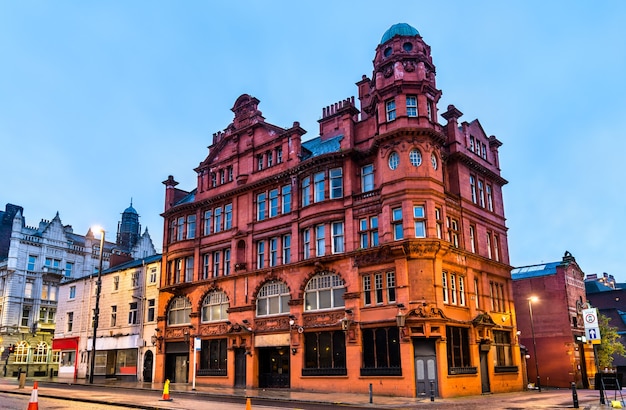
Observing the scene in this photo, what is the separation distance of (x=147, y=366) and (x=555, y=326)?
117ft

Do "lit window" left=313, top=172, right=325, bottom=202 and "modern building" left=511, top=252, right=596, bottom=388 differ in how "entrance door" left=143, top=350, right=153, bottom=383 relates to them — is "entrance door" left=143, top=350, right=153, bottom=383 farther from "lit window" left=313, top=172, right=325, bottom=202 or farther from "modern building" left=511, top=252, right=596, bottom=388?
"modern building" left=511, top=252, right=596, bottom=388

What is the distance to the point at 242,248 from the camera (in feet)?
144

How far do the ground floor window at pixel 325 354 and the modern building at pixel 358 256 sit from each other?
10 cm

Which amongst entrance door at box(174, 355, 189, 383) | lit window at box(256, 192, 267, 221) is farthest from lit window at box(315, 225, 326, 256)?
entrance door at box(174, 355, 189, 383)

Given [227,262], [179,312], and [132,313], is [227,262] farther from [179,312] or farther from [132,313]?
[132,313]

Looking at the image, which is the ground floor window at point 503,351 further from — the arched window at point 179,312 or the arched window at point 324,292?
the arched window at point 179,312

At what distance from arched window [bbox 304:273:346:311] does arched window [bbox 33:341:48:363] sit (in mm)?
47281

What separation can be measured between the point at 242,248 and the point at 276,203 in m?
4.97

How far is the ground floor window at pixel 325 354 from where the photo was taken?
1366 inches

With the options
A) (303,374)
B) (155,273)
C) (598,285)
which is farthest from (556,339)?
(598,285)

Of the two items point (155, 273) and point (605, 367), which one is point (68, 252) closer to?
point (155, 273)

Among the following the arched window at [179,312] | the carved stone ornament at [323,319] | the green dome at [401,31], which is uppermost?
the green dome at [401,31]

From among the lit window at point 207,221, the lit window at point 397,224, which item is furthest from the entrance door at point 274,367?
the lit window at point 207,221

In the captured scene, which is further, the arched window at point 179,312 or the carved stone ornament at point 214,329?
the arched window at point 179,312
